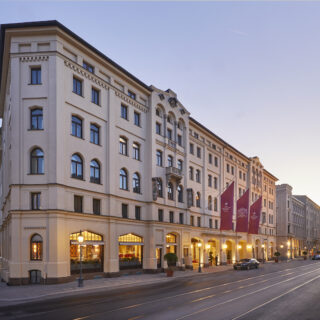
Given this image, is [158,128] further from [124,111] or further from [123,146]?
[123,146]

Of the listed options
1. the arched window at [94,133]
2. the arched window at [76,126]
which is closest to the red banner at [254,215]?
the arched window at [94,133]

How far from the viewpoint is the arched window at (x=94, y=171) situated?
124ft

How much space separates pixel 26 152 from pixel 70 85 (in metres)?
7.08

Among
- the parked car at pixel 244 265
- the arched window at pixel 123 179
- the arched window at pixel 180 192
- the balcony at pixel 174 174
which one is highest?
the balcony at pixel 174 174

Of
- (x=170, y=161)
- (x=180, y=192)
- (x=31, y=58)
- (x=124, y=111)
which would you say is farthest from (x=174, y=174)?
(x=31, y=58)

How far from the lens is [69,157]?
34812 millimetres

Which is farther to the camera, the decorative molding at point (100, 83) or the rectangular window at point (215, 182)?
the rectangular window at point (215, 182)

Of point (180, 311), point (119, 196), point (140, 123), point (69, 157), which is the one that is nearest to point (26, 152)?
point (69, 157)

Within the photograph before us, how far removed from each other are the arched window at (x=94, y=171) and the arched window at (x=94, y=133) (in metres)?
2.00

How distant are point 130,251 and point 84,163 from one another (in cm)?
1176

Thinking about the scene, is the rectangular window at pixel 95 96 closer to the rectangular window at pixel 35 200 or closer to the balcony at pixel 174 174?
the rectangular window at pixel 35 200

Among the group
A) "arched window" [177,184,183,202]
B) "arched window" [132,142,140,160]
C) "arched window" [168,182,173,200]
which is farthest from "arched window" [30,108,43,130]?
"arched window" [177,184,183,202]

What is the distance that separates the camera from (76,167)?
35.8 m

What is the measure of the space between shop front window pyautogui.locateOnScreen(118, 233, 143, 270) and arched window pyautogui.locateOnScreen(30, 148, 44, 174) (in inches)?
466
